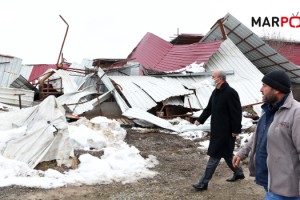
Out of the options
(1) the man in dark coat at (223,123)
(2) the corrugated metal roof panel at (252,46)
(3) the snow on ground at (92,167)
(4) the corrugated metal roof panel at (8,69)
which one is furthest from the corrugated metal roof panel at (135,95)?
(1) the man in dark coat at (223,123)

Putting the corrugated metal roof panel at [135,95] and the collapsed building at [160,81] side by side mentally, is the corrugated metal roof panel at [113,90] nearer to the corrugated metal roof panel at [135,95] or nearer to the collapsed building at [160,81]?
the collapsed building at [160,81]

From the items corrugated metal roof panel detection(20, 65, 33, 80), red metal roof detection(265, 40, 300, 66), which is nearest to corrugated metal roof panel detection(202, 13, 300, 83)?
red metal roof detection(265, 40, 300, 66)

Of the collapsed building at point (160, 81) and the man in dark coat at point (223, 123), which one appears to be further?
the collapsed building at point (160, 81)

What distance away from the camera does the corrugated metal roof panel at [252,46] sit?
14204 mm

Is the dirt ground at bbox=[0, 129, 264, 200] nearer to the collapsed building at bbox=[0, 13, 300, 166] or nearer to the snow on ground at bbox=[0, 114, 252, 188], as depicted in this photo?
the snow on ground at bbox=[0, 114, 252, 188]

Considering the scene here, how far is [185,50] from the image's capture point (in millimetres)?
16781

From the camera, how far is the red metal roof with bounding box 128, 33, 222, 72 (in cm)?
1516

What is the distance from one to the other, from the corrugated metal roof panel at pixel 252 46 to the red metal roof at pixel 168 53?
667 millimetres

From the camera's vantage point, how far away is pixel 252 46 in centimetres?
1487

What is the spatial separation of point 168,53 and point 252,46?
15.6ft

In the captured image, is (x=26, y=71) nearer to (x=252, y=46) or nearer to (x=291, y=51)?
(x=252, y=46)

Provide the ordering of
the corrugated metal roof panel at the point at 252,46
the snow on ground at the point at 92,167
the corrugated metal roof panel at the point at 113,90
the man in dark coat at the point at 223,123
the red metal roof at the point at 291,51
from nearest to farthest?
1. the man in dark coat at the point at 223,123
2. the snow on ground at the point at 92,167
3. the corrugated metal roof panel at the point at 113,90
4. the corrugated metal roof panel at the point at 252,46
5. the red metal roof at the point at 291,51

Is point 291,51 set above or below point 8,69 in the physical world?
above

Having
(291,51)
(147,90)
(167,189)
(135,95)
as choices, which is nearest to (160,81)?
(147,90)
